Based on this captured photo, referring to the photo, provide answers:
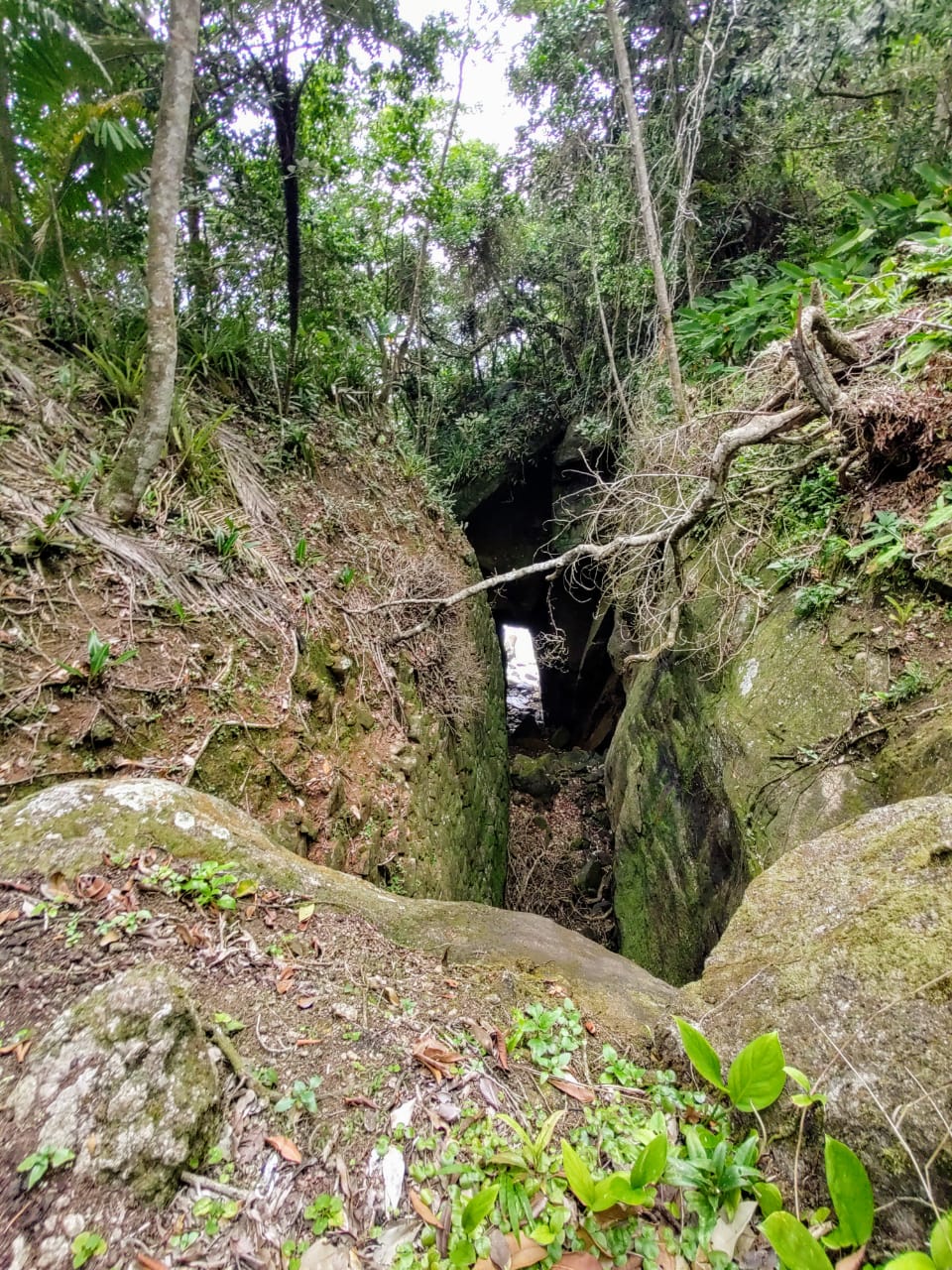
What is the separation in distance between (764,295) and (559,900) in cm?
727

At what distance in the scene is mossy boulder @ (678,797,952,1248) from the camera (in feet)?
3.59

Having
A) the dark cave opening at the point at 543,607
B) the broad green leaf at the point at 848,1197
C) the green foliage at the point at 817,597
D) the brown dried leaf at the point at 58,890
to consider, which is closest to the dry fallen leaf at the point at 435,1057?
the broad green leaf at the point at 848,1197

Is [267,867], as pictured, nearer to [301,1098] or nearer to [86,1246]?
[301,1098]

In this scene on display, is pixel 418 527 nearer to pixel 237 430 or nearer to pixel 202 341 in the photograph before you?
pixel 237 430

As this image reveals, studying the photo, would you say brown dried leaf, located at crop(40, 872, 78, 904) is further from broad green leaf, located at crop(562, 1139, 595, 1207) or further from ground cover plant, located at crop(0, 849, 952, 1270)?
broad green leaf, located at crop(562, 1139, 595, 1207)

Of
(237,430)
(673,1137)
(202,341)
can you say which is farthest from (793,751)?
(202,341)

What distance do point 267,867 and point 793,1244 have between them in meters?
1.79

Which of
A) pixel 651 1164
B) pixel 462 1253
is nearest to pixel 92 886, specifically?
pixel 462 1253

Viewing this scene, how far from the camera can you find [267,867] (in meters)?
2.11

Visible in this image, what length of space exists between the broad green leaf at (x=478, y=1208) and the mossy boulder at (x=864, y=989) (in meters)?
0.65

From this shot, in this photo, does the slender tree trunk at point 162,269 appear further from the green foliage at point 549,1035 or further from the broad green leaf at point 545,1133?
the broad green leaf at point 545,1133

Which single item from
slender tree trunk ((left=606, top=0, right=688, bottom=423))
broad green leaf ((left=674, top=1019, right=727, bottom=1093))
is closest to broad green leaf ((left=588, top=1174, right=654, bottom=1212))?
broad green leaf ((left=674, top=1019, right=727, bottom=1093))

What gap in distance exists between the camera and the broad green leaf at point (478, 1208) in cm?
103

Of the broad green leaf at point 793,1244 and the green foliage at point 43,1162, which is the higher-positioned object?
the green foliage at point 43,1162
